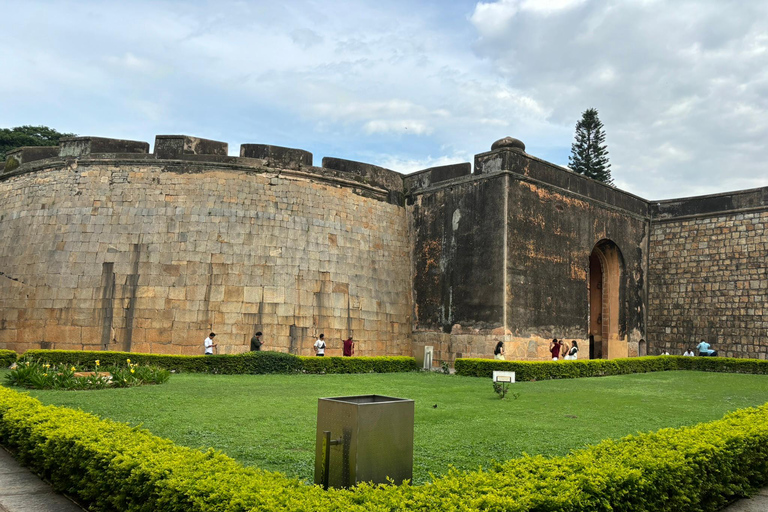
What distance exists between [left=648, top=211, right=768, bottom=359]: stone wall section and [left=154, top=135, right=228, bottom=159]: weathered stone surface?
15.7 metres

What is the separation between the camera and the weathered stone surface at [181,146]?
1551cm

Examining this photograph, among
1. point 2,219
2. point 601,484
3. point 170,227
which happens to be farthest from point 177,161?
point 601,484

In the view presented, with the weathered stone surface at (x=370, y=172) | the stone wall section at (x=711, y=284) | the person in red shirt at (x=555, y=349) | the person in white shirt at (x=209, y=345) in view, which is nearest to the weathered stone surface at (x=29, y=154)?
the person in white shirt at (x=209, y=345)

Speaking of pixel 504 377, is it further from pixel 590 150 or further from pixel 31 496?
pixel 590 150

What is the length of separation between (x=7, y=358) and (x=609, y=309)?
17.7 m

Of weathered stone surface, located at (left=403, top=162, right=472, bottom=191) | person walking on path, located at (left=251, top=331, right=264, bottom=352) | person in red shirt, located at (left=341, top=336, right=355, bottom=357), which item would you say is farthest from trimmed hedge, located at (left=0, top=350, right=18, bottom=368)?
weathered stone surface, located at (left=403, top=162, right=472, bottom=191)

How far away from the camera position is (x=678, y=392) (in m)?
10.7

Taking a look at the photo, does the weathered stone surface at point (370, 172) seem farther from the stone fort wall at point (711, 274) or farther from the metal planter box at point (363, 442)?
the metal planter box at point (363, 442)

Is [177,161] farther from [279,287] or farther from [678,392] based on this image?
[678,392]

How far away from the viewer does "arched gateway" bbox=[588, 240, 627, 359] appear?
19.2 meters

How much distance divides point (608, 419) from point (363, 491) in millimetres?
5063

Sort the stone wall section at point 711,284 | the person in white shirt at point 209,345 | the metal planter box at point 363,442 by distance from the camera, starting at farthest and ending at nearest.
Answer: the stone wall section at point 711,284, the person in white shirt at point 209,345, the metal planter box at point 363,442

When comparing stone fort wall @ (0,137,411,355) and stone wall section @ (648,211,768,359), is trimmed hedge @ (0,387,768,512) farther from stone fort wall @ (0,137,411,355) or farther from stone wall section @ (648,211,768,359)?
stone wall section @ (648,211,768,359)

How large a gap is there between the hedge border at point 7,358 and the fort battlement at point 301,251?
1.35 m
